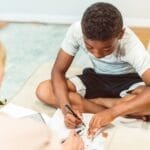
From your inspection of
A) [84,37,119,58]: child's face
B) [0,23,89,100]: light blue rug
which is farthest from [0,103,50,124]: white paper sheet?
[84,37,119,58]: child's face

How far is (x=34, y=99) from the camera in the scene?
6.93 ft

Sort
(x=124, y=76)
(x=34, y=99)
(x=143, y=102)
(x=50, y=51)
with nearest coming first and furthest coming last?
(x=143, y=102), (x=124, y=76), (x=34, y=99), (x=50, y=51)

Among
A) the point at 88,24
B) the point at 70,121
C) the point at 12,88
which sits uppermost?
the point at 88,24

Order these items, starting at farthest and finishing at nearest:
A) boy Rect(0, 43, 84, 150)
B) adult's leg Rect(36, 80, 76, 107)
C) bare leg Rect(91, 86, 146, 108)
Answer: adult's leg Rect(36, 80, 76, 107) → bare leg Rect(91, 86, 146, 108) → boy Rect(0, 43, 84, 150)

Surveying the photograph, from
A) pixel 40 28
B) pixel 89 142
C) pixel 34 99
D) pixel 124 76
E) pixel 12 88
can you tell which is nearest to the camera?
pixel 89 142

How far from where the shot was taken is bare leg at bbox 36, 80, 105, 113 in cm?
194

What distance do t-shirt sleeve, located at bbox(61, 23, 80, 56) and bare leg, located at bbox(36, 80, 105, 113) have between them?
0.55ft

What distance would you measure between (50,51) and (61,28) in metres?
0.54

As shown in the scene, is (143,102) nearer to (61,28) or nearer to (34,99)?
(34,99)

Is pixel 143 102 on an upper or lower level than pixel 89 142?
upper

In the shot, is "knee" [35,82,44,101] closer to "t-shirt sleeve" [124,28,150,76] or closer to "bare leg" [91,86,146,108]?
"bare leg" [91,86,146,108]

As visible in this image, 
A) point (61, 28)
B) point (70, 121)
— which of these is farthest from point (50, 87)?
point (61, 28)

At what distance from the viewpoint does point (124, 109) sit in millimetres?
1733

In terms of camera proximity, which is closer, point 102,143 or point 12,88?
point 102,143
